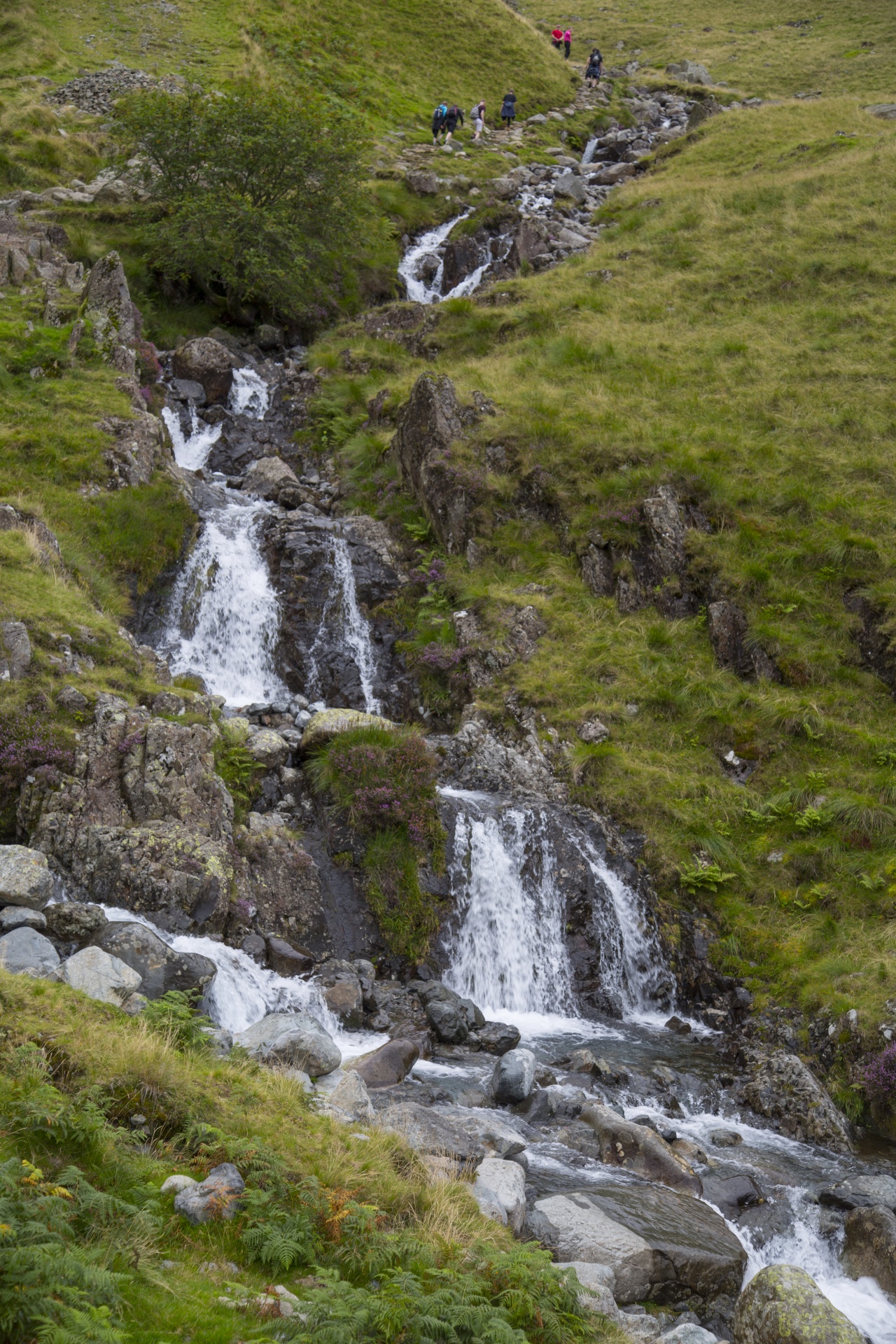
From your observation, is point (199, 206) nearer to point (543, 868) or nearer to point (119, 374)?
point (119, 374)

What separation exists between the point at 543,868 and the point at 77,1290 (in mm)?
12043

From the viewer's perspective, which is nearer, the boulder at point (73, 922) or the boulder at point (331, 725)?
the boulder at point (73, 922)

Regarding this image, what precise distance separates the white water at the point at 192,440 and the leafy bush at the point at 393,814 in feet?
44.0

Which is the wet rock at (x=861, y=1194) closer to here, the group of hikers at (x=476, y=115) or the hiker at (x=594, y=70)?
the group of hikers at (x=476, y=115)

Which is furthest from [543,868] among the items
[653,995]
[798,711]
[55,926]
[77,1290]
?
[77,1290]

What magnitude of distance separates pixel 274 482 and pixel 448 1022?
1718cm

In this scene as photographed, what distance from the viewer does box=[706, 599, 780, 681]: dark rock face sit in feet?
61.0

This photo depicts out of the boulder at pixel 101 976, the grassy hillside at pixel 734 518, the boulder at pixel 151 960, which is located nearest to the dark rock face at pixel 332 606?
the grassy hillside at pixel 734 518

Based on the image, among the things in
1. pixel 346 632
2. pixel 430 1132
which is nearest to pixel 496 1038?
pixel 430 1132

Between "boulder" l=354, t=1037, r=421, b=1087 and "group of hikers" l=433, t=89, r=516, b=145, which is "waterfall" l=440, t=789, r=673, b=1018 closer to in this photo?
"boulder" l=354, t=1037, r=421, b=1087

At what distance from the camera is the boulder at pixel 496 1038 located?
1227cm

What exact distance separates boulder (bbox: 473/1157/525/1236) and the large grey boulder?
31cm

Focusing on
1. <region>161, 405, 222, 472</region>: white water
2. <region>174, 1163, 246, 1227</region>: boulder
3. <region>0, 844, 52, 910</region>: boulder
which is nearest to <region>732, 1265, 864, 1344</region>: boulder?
<region>174, 1163, 246, 1227</region>: boulder

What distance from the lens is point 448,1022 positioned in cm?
1230
